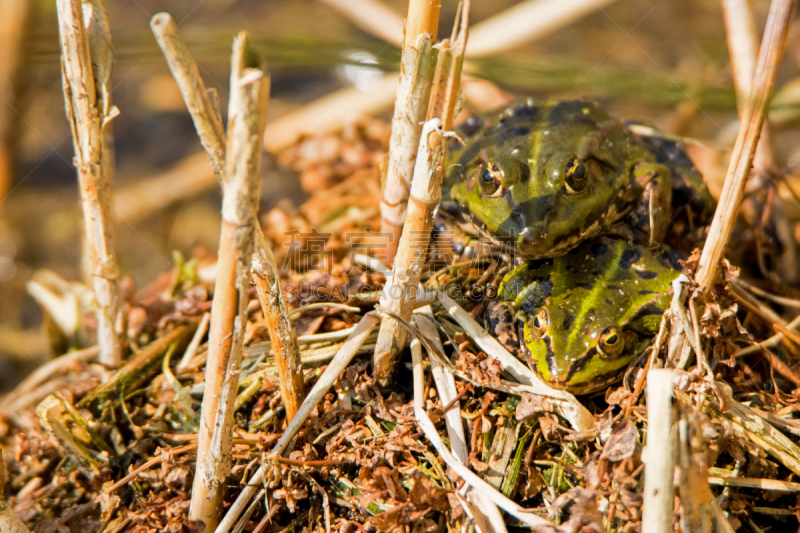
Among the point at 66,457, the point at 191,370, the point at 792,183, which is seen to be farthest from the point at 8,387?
the point at 792,183

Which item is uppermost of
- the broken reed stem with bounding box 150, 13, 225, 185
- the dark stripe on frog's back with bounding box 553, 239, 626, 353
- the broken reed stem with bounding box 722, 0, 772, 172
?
the broken reed stem with bounding box 722, 0, 772, 172

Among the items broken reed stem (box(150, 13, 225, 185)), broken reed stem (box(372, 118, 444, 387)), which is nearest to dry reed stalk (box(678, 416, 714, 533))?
broken reed stem (box(372, 118, 444, 387))

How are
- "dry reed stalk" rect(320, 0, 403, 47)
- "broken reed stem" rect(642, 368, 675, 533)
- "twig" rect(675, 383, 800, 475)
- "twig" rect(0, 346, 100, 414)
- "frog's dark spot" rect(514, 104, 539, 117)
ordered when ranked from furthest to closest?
"dry reed stalk" rect(320, 0, 403, 47), "frog's dark spot" rect(514, 104, 539, 117), "twig" rect(0, 346, 100, 414), "twig" rect(675, 383, 800, 475), "broken reed stem" rect(642, 368, 675, 533)

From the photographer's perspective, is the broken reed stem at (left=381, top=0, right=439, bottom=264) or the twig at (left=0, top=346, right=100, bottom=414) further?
the twig at (left=0, top=346, right=100, bottom=414)

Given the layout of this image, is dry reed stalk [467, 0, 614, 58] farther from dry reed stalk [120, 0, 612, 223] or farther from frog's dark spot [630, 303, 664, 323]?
frog's dark spot [630, 303, 664, 323]

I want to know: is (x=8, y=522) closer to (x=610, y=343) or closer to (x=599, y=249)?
(x=610, y=343)

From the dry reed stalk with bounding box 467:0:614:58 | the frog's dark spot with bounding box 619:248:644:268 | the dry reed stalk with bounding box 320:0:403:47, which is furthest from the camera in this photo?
the dry reed stalk with bounding box 320:0:403:47

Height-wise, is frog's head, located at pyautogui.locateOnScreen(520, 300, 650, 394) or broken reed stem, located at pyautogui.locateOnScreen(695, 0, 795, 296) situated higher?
broken reed stem, located at pyautogui.locateOnScreen(695, 0, 795, 296)
